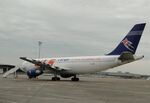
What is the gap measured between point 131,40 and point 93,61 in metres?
5.71

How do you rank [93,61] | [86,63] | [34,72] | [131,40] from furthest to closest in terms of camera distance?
[34,72] < [86,63] < [93,61] < [131,40]

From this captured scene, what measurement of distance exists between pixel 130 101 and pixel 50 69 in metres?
31.3

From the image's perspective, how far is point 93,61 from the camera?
46.2 meters

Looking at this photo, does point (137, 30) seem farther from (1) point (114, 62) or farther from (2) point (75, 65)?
A: (2) point (75, 65)

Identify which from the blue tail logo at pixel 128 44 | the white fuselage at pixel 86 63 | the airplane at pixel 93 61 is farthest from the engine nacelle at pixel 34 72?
the blue tail logo at pixel 128 44

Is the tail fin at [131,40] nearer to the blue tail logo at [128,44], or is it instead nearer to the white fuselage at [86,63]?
the blue tail logo at [128,44]

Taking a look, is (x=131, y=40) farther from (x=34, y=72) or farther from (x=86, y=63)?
(x=34, y=72)

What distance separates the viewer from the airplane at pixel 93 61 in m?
44.0

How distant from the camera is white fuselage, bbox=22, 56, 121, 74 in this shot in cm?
4475

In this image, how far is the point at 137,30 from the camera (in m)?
44.5

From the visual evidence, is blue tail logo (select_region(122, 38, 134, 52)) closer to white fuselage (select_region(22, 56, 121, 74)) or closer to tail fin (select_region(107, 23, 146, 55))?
tail fin (select_region(107, 23, 146, 55))

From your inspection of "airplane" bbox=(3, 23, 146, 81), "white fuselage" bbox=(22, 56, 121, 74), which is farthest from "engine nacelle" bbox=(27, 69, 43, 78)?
"white fuselage" bbox=(22, 56, 121, 74)

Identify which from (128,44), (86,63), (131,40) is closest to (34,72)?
(86,63)

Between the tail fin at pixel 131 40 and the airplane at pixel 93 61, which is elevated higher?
the tail fin at pixel 131 40
